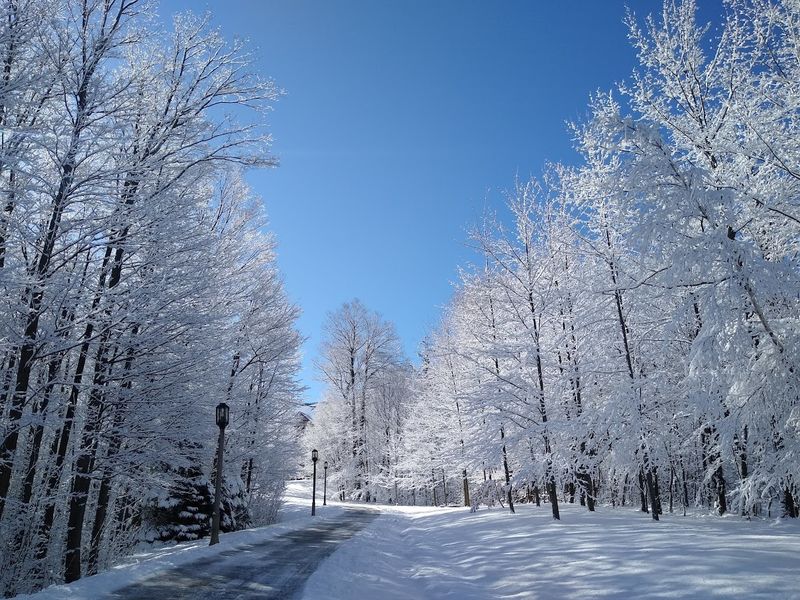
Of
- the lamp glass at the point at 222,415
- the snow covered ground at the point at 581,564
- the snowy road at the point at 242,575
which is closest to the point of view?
the snow covered ground at the point at 581,564

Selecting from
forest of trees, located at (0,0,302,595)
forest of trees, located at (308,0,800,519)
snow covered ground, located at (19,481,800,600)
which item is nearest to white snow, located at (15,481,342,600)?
snow covered ground, located at (19,481,800,600)

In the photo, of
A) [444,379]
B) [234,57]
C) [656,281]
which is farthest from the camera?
[444,379]

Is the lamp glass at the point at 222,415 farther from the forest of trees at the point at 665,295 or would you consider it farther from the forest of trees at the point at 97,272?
the forest of trees at the point at 665,295

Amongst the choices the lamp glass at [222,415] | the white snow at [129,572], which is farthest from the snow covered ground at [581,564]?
the lamp glass at [222,415]

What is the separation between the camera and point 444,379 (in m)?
23.1

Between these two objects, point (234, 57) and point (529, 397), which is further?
point (529, 397)

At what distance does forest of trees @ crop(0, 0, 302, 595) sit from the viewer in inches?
248

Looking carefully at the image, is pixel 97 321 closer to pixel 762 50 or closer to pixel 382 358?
pixel 762 50

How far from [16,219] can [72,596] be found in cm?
460

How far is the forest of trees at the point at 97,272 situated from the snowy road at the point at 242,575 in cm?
218

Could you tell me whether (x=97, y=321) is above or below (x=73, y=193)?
below

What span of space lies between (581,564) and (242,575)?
193 inches

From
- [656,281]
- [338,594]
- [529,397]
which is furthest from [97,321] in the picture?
[529,397]

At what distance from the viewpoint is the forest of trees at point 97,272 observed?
6289 millimetres
